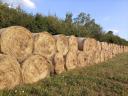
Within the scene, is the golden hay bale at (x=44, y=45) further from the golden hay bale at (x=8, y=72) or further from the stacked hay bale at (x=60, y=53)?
the golden hay bale at (x=8, y=72)

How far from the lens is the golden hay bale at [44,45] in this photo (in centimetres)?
920

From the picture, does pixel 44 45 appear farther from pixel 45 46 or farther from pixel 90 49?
pixel 90 49

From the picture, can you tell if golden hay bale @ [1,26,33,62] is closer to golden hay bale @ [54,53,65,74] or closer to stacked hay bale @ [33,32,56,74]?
stacked hay bale @ [33,32,56,74]

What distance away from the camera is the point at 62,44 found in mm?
11102

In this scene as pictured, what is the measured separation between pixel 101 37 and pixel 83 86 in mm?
21534

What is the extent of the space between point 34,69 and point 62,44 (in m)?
2.71

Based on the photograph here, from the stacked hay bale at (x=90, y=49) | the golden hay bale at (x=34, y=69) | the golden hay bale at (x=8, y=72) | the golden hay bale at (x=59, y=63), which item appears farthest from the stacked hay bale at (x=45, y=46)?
the stacked hay bale at (x=90, y=49)

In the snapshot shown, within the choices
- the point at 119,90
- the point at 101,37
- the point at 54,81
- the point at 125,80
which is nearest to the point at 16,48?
the point at 54,81

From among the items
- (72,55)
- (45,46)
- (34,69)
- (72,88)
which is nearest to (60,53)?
(45,46)

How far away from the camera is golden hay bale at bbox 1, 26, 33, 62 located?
7.75 meters

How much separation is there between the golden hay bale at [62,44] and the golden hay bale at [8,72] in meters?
3.47

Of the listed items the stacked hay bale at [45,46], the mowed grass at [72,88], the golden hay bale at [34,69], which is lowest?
the mowed grass at [72,88]

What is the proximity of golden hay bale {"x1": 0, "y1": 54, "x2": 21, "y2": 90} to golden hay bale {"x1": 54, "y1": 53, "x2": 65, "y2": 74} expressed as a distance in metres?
2.87

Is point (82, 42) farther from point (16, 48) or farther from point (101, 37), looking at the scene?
point (101, 37)
